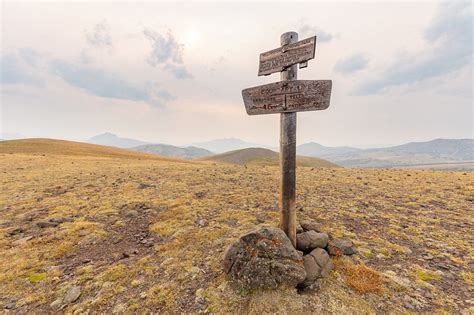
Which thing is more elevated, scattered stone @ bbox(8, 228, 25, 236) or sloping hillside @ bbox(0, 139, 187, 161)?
sloping hillside @ bbox(0, 139, 187, 161)

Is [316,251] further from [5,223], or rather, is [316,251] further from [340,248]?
[5,223]

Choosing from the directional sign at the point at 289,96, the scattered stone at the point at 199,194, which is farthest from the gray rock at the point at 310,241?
the scattered stone at the point at 199,194

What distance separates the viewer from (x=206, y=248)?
8.85 m

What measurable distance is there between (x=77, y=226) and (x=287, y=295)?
10.9 metres

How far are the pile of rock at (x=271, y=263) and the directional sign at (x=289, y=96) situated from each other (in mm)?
4377

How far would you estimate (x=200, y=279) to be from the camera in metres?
7.06

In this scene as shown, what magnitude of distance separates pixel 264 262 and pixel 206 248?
309 centimetres

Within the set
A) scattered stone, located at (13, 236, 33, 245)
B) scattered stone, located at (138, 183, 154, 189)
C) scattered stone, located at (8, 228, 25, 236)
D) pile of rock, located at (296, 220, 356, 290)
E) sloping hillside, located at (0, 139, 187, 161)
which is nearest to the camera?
pile of rock, located at (296, 220, 356, 290)

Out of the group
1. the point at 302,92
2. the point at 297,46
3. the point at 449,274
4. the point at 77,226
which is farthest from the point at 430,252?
the point at 77,226

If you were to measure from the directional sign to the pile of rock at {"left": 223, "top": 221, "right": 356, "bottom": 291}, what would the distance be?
14.4 ft

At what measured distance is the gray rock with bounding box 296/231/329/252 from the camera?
802 centimetres

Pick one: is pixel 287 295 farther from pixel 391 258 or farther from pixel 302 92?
pixel 302 92

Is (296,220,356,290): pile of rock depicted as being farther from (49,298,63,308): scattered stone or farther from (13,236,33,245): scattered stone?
(13,236,33,245): scattered stone

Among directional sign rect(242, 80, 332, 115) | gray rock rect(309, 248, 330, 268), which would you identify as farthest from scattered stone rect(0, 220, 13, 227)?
gray rock rect(309, 248, 330, 268)
